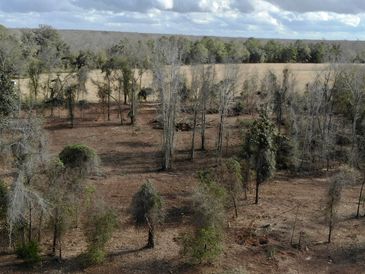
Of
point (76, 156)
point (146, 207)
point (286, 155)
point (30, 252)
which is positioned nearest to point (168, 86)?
point (76, 156)

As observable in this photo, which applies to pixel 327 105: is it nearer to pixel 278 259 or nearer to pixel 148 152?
pixel 148 152

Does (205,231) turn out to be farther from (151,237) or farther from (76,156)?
(76,156)

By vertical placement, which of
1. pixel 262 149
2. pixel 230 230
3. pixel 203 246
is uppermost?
pixel 262 149

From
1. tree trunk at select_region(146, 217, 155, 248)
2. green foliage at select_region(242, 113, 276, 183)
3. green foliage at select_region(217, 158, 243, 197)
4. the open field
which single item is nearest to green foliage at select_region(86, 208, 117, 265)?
tree trunk at select_region(146, 217, 155, 248)

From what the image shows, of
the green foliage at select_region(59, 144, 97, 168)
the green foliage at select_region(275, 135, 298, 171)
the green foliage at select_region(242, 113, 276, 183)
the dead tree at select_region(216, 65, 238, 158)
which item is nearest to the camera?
the green foliage at select_region(242, 113, 276, 183)

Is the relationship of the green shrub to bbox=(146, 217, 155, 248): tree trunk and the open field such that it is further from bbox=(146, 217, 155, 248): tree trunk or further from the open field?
the open field

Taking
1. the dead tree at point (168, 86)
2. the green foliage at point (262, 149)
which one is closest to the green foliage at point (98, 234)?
the green foliage at point (262, 149)

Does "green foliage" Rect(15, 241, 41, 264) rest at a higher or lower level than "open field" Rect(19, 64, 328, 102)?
lower
